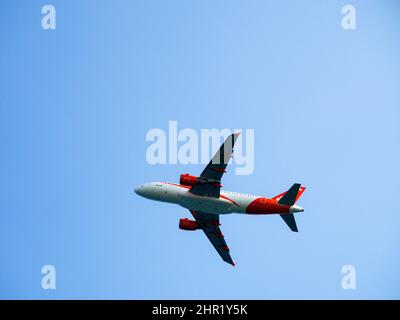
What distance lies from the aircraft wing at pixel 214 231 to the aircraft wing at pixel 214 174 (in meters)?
7.42

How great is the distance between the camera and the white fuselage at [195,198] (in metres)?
66.9

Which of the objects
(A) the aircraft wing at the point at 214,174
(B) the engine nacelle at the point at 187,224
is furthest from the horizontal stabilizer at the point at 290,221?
(B) the engine nacelle at the point at 187,224

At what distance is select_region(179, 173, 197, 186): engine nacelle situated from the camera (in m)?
66.7

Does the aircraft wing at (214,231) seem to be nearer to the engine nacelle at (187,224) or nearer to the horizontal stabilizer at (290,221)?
the engine nacelle at (187,224)

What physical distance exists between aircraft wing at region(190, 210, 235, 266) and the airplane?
3.81 metres

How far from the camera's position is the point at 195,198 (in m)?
67.4

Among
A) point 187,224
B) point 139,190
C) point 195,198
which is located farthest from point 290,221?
point 139,190

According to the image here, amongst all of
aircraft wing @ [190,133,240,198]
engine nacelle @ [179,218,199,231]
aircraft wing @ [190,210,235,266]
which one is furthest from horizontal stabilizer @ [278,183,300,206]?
engine nacelle @ [179,218,199,231]

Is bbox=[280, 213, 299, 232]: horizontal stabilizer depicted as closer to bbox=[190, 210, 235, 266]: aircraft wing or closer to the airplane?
the airplane

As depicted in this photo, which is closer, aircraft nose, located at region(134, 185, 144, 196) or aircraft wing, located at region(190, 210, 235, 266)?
aircraft nose, located at region(134, 185, 144, 196)

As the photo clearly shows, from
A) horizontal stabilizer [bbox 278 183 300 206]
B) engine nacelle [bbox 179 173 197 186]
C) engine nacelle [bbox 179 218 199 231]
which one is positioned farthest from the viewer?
engine nacelle [bbox 179 218 199 231]

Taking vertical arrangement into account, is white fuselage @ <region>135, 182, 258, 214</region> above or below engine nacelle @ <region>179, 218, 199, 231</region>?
above
